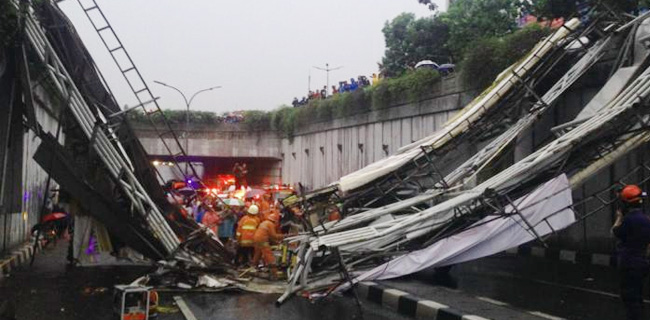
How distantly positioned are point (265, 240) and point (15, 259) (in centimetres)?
584

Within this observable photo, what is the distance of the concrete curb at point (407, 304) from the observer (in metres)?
8.63

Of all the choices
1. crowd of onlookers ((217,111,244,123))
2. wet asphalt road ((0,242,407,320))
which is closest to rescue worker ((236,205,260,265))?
wet asphalt road ((0,242,407,320))

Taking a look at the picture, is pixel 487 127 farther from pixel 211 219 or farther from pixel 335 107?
pixel 335 107

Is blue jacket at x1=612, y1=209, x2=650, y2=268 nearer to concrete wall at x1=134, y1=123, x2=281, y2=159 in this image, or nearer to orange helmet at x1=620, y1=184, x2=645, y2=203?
orange helmet at x1=620, y1=184, x2=645, y2=203

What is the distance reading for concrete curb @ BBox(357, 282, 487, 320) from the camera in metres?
8.63

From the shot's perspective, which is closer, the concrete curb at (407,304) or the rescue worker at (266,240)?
the concrete curb at (407,304)

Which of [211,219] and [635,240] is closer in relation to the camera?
[635,240]

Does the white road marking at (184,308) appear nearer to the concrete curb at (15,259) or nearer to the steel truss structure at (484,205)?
the steel truss structure at (484,205)

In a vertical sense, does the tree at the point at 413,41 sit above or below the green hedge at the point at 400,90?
above

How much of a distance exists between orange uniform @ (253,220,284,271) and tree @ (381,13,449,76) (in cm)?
2508

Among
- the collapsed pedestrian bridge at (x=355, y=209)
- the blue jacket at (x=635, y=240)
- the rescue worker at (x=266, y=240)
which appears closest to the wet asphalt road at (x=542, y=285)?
the collapsed pedestrian bridge at (x=355, y=209)

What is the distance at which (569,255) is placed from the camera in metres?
15.2

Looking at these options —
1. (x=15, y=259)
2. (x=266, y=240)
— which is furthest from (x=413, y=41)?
(x=15, y=259)

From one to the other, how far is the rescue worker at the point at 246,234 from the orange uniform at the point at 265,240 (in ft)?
0.58
